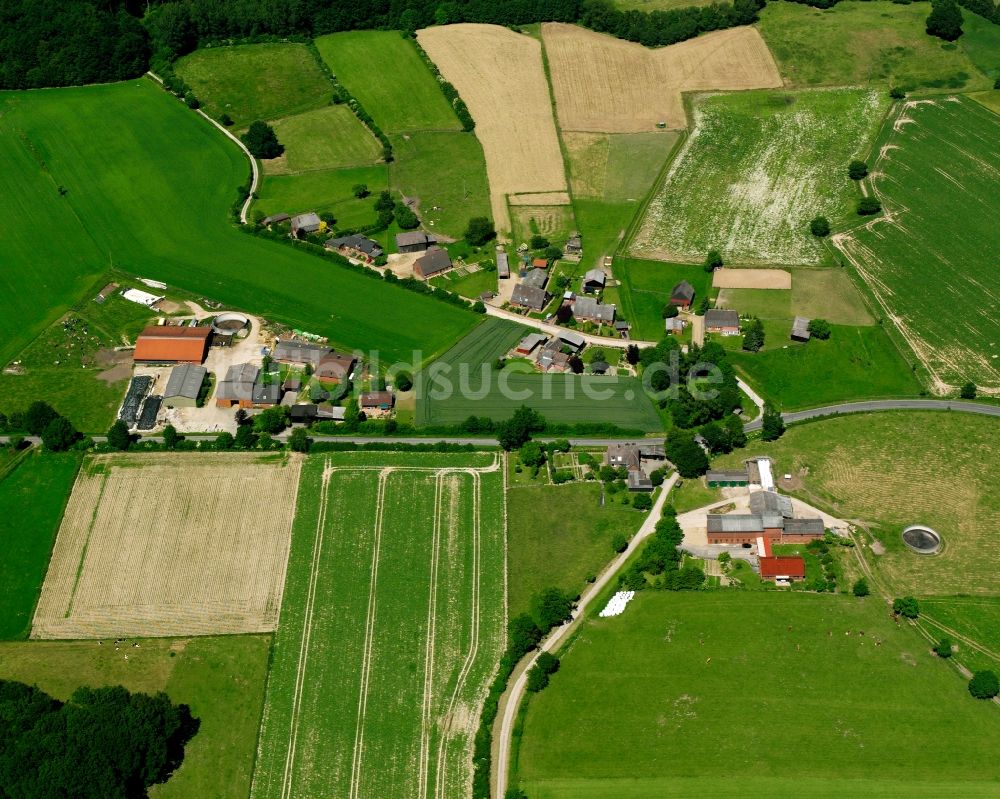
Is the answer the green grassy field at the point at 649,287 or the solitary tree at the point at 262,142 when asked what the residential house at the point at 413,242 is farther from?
the solitary tree at the point at 262,142

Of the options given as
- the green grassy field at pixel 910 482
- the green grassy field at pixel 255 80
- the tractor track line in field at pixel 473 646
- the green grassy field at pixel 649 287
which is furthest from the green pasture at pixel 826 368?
the green grassy field at pixel 255 80

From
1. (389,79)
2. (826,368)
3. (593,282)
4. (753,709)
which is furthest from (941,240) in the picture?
(389,79)

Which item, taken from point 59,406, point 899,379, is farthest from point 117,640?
point 899,379

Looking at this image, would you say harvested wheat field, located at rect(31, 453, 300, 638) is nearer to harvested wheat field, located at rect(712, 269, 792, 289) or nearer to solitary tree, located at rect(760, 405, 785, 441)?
solitary tree, located at rect(760, 405, 785, 441)

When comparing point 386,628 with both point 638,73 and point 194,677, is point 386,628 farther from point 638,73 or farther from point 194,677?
point 638,73

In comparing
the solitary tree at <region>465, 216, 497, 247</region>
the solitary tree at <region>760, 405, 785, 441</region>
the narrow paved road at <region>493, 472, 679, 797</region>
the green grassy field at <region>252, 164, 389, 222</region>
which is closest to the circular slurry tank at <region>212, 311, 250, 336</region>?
the green grassy field at <region>252, 164, 389, 222</region>

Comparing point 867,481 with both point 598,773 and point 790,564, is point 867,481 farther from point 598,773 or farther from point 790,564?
point 598,773

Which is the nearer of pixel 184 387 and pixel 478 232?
pixel 184 387
